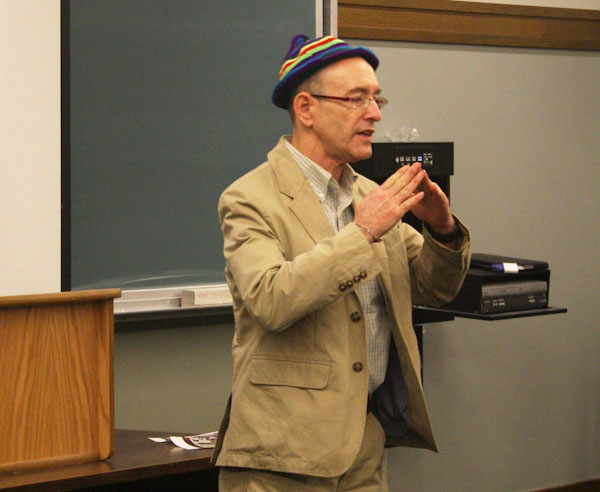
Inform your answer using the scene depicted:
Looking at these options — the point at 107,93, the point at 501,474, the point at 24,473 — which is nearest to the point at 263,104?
the point at 107,93

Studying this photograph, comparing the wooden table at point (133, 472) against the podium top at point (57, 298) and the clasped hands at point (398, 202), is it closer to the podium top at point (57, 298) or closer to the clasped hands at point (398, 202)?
the podium top at point (57, 298)

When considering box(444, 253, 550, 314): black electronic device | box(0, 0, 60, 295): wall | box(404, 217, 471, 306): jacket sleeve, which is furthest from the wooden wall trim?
box(404, 217, 471, 306): jacket sleeve

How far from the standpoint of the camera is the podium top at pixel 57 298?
209cm

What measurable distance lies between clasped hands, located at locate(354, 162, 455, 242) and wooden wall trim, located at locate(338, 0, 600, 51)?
1956mm


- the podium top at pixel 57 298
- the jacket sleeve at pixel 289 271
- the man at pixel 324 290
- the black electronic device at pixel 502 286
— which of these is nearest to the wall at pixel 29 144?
the podium top at pixel 57 298

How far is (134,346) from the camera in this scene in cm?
323

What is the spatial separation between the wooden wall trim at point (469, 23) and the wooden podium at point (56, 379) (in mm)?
1917

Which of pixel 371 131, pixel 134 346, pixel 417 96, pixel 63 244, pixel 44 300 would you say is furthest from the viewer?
pixel 417 96

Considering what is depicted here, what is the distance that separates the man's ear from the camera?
1.88 metres

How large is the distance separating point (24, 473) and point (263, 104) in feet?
5.66

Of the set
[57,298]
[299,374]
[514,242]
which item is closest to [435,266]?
[299,374]

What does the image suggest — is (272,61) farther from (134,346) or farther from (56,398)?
(56,398)

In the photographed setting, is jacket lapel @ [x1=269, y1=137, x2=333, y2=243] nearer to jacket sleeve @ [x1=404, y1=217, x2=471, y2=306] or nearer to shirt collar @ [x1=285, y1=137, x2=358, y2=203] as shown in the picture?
shirt collar @ [x1=285, y1=137, x2=358, y2=203]

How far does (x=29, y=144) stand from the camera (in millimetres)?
2822
